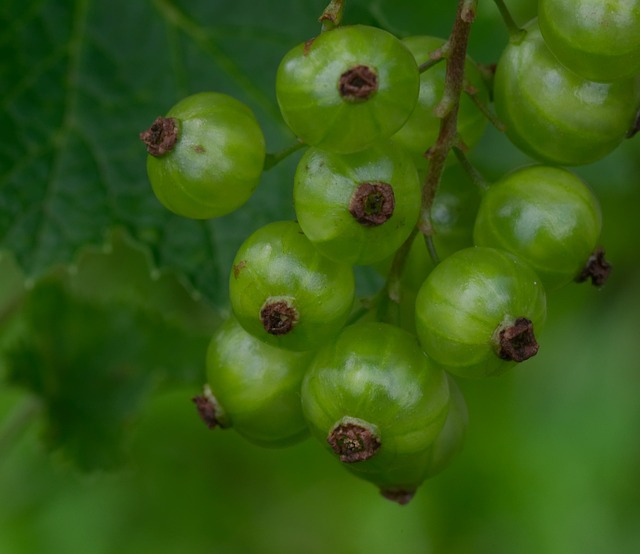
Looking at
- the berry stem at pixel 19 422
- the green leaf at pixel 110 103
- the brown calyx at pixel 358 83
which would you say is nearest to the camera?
the brown calyx at pixel 358 83

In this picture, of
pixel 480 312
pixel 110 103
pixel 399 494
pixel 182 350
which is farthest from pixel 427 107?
pixel 182 350

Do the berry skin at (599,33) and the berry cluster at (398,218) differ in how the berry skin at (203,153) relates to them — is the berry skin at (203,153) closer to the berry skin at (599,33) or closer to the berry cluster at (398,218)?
the berry cluster at (398,218)

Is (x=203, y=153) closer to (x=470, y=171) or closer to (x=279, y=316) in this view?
(x=279, y=316)

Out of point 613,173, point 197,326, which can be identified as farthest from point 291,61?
point 197,326

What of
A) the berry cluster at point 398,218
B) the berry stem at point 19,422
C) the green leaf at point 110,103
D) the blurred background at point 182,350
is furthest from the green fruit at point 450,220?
the berry stem at point 19,422

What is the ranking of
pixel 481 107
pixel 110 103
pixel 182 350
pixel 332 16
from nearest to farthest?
1. pixel 332 16
2. pixel 481 107
3. pixel 110 103
4. pixel 182 350

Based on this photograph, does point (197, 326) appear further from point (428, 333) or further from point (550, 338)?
point (428, 333)
